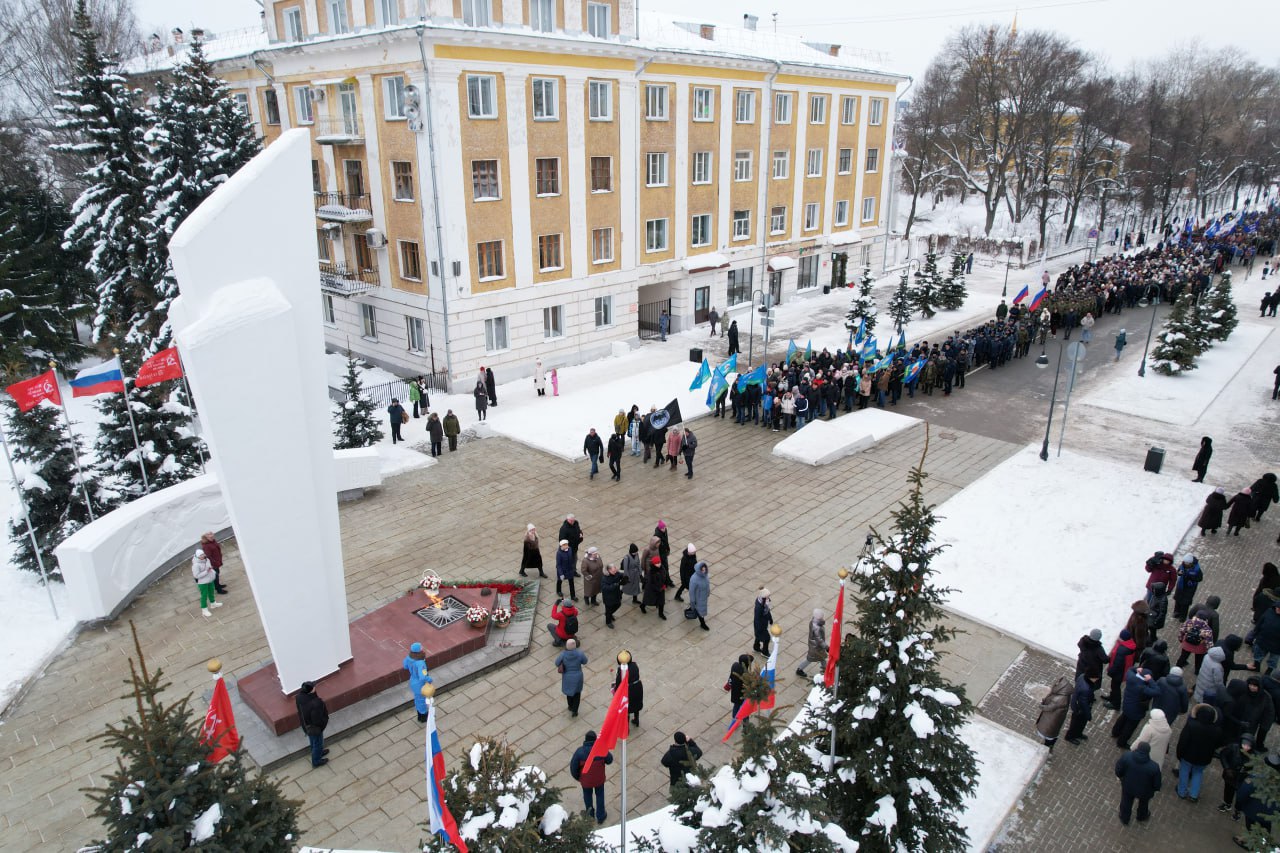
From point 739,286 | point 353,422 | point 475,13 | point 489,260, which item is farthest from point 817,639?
point 739,286

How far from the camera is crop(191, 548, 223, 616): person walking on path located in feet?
40.6

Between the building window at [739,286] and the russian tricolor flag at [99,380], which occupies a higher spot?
the russian tricolor flag at [99,380]

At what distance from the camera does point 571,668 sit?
10016mm

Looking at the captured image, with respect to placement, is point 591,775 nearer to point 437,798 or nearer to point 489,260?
point 437,798

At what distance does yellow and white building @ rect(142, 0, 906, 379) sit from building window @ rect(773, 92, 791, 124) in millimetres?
97

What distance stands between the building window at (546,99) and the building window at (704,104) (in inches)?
286

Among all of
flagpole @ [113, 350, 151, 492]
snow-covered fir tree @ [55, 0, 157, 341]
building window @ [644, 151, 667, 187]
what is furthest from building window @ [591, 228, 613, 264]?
flagpole @ [113, 350, 151, 492]

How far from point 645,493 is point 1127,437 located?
1289 cm

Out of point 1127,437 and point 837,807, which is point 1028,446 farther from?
point 837,807

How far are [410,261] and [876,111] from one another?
86.4 ft

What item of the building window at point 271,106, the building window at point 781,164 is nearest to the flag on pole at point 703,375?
the building window at point 781,164

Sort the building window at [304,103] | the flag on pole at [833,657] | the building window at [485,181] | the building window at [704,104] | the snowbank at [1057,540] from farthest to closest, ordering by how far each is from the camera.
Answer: the building window at [704,104] → the building window at [304,103] → the building window at [485,181] → the snowbank at [1057,540] → the flag on pole at [833,657]

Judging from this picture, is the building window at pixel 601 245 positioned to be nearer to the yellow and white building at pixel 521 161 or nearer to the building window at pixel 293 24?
the yellow and white building at pixel 521 161

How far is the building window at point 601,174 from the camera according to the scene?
1077 inches
